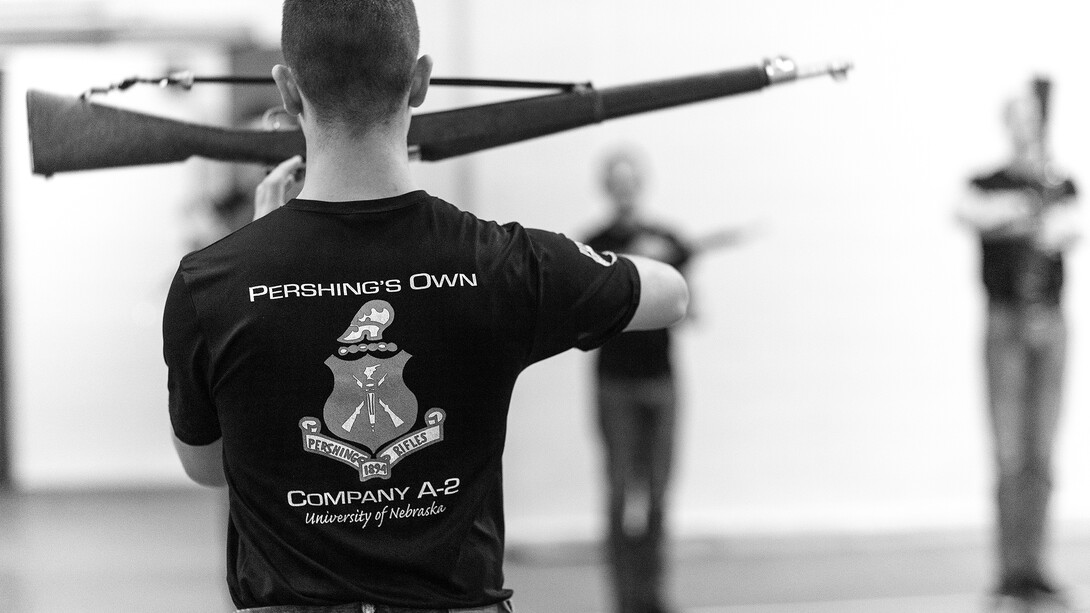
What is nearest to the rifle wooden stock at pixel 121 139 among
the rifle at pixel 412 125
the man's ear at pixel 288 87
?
the rifle at pixel 412 125

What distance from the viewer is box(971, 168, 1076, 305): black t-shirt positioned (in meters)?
4.00

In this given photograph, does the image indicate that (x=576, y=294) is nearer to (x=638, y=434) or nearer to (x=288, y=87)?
(x=288, y=87)

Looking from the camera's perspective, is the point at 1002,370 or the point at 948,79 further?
the point at 948,79

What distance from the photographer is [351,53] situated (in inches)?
41.8

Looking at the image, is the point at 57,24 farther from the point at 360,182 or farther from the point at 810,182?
the point at 360,182

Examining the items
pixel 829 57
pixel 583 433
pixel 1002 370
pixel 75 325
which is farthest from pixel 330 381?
pixel 75 325

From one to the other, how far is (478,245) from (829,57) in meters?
4.03

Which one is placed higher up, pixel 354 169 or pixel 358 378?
pixel 354 169

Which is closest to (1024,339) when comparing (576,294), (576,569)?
(576,569)

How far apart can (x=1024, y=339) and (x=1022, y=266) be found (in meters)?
0.25

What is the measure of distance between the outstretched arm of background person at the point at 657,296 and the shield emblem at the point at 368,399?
0.26 m

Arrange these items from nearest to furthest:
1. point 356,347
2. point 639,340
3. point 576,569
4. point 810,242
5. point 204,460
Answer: point 356,347, point 204,460, point 639,340, point 576,569, point 810,242

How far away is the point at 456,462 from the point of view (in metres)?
1.10

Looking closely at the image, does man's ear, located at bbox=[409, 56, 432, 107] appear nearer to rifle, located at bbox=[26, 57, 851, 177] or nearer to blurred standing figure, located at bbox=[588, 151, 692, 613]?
rifle, located at bbox=[26, 57, 851, 177]
